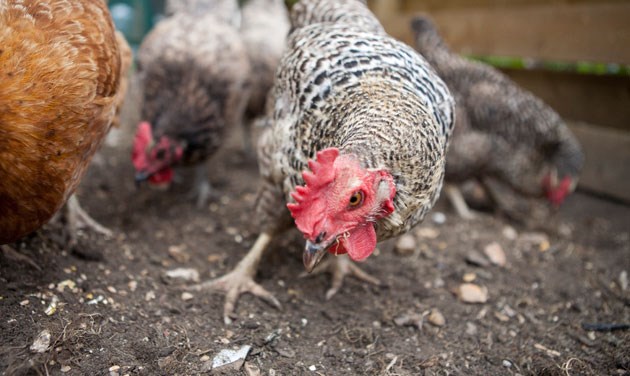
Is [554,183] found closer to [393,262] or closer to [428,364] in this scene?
[393,262]

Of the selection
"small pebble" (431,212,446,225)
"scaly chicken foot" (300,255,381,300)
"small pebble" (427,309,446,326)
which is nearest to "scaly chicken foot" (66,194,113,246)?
"scaly chicken foot" (300,255,381,300)

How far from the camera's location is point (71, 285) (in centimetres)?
210

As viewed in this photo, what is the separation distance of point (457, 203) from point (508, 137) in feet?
2.42

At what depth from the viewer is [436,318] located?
7.69 feet

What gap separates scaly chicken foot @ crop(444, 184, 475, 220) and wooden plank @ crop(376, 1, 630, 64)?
5.31 ft

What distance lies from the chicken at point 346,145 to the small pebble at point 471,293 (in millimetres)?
474

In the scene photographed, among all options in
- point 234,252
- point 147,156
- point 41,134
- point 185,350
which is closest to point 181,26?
point 147,156

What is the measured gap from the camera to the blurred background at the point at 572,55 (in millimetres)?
3990

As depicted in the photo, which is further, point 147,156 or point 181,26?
point 181,26

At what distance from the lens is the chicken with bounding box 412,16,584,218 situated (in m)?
3.94

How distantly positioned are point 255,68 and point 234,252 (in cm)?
195

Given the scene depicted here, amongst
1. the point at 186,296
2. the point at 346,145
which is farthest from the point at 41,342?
the point at 346,145

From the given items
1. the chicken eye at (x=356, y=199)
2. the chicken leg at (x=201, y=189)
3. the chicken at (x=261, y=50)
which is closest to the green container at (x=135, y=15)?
the chicken at (x=261, y=50)

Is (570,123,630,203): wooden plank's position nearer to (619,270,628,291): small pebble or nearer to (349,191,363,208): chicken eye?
(619,270,628,291): small pebble
